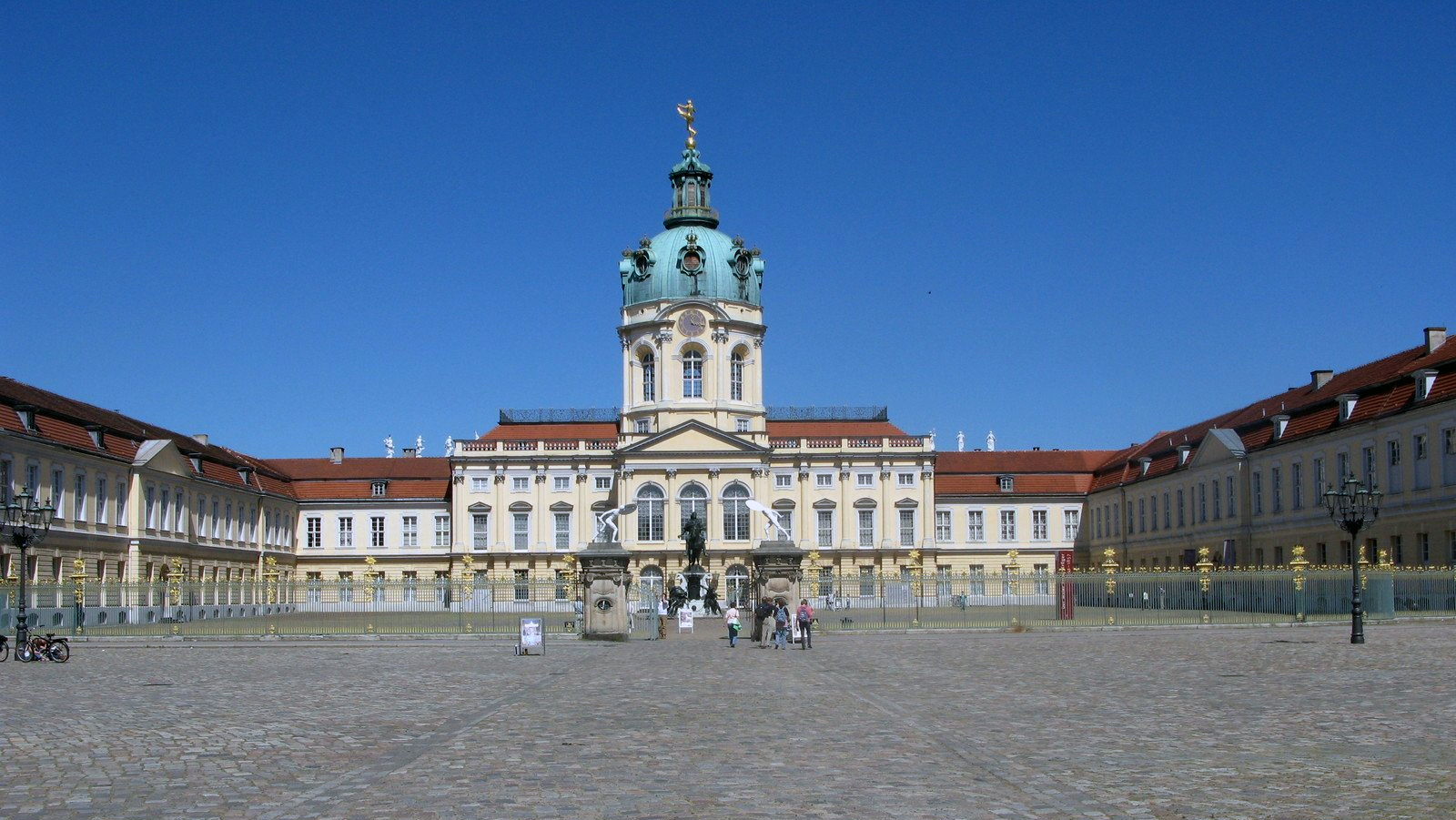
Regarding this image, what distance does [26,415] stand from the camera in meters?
57.8

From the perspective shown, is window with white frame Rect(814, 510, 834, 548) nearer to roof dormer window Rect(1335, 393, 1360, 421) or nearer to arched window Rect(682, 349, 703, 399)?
arched window Rect(682, 349, 703, 399)

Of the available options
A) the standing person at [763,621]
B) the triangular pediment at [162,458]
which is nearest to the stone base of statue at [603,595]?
the standing person at [763,621]

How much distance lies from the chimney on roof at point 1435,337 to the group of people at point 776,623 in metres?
31.7

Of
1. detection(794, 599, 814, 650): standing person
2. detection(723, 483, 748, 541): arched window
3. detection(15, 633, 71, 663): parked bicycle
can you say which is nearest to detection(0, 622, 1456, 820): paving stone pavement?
detection(15, 633, 71, 663): parked bicycle

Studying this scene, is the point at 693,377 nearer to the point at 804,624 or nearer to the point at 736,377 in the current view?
the point at 736,377

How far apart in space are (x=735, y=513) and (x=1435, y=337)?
41046mm

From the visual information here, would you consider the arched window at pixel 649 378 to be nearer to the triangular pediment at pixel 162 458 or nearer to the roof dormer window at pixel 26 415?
the triangular pediment at pixel 162 458

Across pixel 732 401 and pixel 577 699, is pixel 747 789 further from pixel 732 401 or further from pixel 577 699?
pixel 732 401

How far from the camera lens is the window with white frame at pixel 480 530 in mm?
92062

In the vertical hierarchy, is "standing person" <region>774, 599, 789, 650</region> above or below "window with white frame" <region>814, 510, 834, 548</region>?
below

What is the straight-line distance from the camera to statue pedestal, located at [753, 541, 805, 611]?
41969 mm

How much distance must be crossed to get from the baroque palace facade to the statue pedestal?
3591 cm

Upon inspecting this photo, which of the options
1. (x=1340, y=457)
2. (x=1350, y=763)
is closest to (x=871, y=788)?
(x=1350, y=763)

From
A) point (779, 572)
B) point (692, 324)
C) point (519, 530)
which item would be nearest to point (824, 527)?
point (692, 324)
